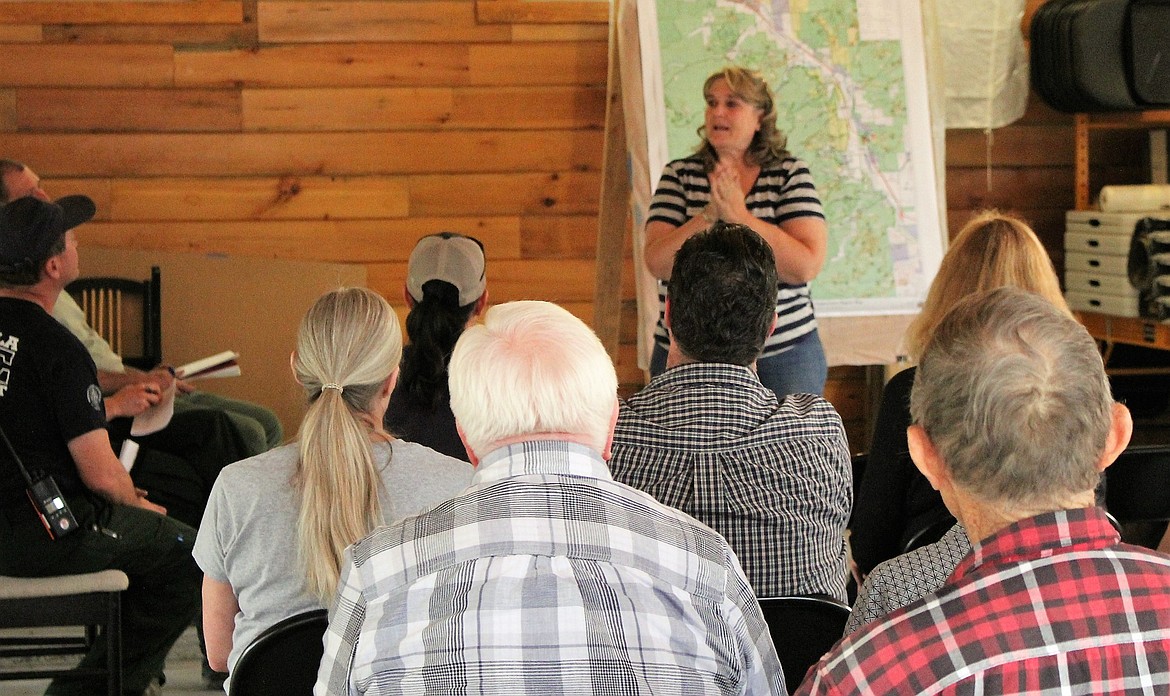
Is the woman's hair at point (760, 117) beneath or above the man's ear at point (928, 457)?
above

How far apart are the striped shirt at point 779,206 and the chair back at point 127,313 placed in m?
1.92

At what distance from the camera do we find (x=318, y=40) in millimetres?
4312

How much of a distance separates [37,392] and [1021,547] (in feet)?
6.59

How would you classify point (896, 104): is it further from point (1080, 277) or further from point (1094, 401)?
point (1094, 401)

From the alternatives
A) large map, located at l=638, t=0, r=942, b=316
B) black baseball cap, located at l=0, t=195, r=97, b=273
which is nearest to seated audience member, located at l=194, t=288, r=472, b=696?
black baseball cap, located at l=0, t=195, r=97, b=273

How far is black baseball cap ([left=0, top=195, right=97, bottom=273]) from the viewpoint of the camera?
250cm

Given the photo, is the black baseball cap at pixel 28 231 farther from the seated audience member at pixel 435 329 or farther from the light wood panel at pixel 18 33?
the light wood panel at pixel 18 33

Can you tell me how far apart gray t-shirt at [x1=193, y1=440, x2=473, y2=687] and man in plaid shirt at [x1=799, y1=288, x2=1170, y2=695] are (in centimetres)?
86

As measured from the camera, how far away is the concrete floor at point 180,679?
9.55 feet

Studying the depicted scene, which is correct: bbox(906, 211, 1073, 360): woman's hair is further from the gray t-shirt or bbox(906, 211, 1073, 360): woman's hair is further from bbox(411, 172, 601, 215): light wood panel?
bbox(411, 172, 601, 215): light wood panel

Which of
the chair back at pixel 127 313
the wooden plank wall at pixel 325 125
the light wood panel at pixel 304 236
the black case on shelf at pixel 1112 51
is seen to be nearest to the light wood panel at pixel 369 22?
the wooden plank wall at pixel 325 125

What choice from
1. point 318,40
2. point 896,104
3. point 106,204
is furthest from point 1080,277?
point 106,204

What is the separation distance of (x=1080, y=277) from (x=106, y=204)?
11.6 feet

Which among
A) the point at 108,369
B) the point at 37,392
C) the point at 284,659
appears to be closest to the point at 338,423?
the point at 284,659
